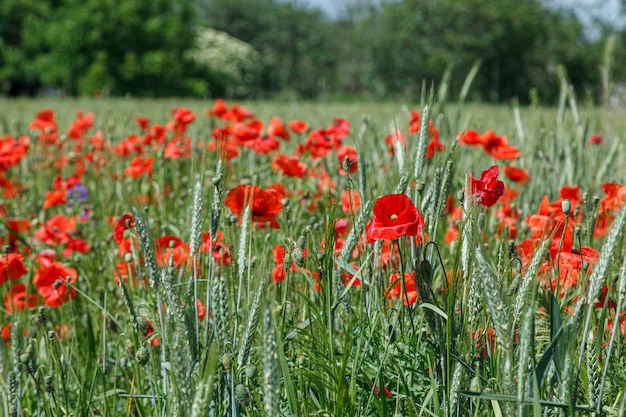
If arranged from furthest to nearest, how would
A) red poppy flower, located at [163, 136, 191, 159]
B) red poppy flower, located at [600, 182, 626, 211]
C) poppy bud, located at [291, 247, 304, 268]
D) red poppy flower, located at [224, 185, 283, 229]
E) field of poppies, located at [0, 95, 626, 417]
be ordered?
1. red poppy flower, located at [163, 136, 191, 159]
2. red poppy flower, located at [600, 182, 626, 211]
3. red poppy flower, located at [224, 185, 283, 229]
4. poppy bud, located at [291, 247, 304, 268]
5. field of poppies, located at [0, 95, 626, 417]

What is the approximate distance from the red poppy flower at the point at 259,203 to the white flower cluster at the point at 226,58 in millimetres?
23373

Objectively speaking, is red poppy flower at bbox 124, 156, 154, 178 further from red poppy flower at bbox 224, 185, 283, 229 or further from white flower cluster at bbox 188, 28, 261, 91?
white flower cluster at bbox 188, 28, 261, 91

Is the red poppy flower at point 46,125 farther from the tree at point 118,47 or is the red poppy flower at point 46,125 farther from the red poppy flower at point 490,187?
the tree at point 118,47

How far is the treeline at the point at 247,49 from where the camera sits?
19125 mm

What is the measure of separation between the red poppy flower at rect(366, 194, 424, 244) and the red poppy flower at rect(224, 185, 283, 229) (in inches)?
11.9

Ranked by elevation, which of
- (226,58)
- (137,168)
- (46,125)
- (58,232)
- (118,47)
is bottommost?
(58,232)

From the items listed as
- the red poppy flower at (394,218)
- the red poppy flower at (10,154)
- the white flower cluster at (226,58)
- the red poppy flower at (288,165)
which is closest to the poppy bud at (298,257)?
the red poppy flower at (394,218)

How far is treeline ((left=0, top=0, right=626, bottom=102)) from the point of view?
19.1m

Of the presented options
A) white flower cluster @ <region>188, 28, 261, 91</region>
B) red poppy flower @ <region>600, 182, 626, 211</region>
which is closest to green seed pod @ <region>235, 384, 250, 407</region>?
red poppy flower @ <region>600, 182, 626, 211</region>

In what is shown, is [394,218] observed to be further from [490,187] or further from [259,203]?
[259,203]

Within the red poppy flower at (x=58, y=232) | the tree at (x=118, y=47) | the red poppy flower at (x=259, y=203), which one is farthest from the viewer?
the tree at (x=118, y=47)

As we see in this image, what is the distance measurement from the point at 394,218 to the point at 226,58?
26.0m

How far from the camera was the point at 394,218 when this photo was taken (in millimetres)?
932

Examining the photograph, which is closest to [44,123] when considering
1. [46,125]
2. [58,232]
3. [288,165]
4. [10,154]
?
[46,125]
